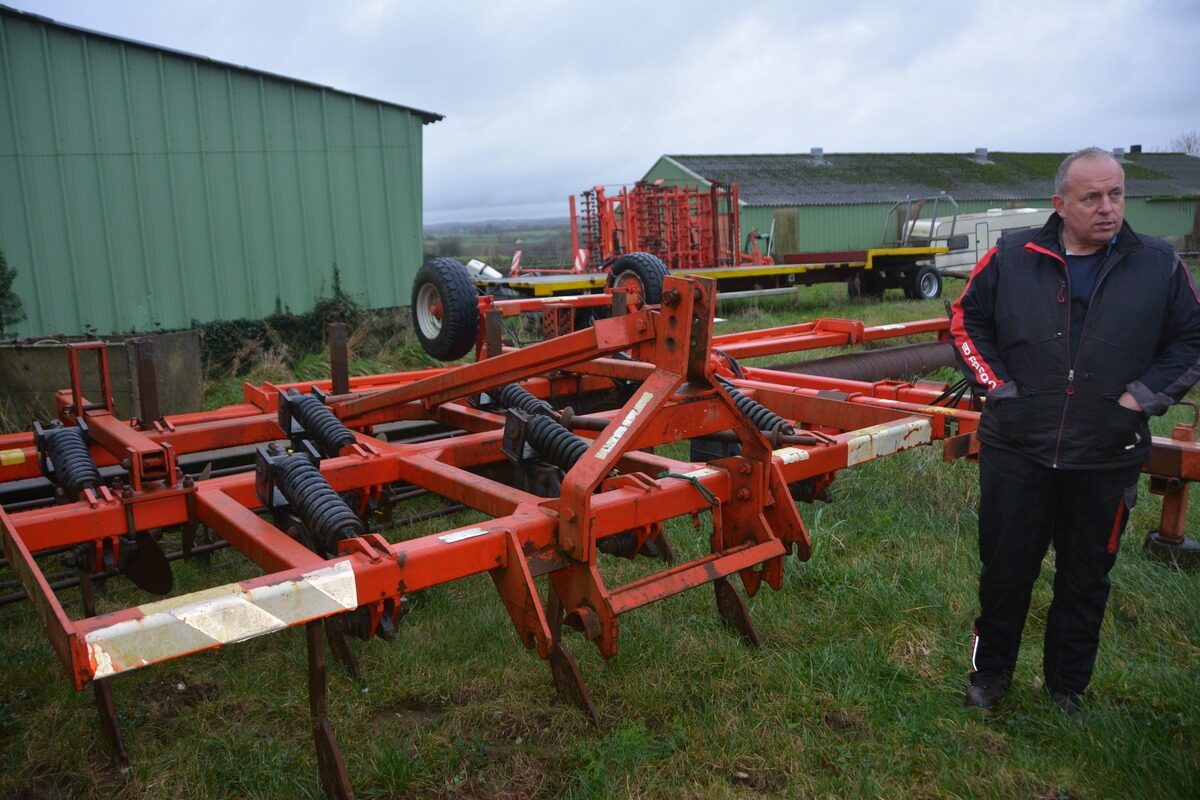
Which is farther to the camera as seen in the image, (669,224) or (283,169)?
(669,224)

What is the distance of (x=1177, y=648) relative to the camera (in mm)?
3414

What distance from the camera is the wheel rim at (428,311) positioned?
5.27m

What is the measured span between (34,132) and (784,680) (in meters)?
8.02

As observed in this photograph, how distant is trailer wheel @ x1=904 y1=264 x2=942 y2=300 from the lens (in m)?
18.7

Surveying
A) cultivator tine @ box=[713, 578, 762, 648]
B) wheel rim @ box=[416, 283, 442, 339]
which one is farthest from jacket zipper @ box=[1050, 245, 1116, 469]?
wheel rim @ box=[416, 283, 442, 339]

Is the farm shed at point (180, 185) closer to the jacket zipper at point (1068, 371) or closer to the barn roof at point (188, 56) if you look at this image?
the barn roof at point (188, 56)

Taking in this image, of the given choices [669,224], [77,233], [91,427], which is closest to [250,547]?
[91,427]

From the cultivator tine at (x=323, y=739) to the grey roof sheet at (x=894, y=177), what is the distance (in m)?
25.3

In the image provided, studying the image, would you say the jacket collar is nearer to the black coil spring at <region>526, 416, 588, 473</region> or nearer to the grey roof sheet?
the black coil spring at <region>526, 416, 588, 473</region>

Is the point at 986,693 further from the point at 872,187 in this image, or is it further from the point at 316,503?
the point at 872,187

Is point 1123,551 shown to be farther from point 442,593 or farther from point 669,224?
point 669,224

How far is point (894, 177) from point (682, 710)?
32503 mm

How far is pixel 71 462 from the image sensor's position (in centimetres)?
334

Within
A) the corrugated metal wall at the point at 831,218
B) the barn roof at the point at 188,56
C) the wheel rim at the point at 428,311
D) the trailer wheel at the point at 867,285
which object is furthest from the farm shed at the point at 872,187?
the wheel rim at the point at 428,311
